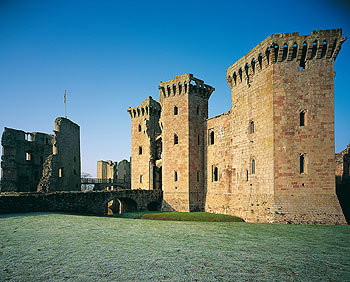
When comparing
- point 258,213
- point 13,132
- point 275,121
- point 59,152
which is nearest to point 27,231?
point 258,213

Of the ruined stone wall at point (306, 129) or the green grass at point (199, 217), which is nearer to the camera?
the ruined stone wall at point (306, 129)

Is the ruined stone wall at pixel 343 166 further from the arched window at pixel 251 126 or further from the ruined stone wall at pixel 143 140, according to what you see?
the ruined stone wall at pixel 143 140

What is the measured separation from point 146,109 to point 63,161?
1380 cm

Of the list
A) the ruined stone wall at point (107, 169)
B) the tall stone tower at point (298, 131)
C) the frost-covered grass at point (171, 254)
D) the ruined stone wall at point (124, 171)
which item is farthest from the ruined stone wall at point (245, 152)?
the ruined stone wall at point (107, 169)

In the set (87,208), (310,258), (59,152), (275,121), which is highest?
(275,121)

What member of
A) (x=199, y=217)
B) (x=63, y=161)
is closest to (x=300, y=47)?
(x=199, y=217)

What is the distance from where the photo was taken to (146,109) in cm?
3638

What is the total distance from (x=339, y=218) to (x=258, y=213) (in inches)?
199

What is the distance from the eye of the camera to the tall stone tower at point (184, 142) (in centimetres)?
2703

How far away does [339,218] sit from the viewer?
1562cm

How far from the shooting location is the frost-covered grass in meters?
7.20

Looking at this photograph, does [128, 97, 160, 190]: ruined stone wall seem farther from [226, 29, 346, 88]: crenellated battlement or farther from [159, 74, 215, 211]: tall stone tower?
[226, 29, 346, 88]: crenellated battlement

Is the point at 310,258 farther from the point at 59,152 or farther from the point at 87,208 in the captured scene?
the point at 59,152

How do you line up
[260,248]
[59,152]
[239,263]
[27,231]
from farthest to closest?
[59,152] → [27,231] → [260,248] → [239,263]
